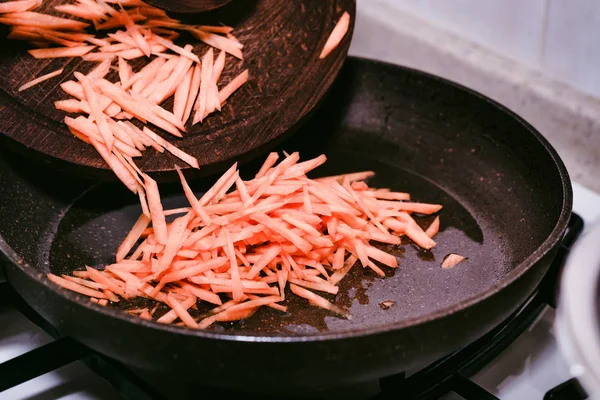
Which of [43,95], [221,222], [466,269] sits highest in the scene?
[43,95]

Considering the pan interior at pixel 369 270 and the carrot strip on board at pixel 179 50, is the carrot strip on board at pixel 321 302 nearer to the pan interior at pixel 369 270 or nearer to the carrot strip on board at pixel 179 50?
the pan interior at pixel 369 270

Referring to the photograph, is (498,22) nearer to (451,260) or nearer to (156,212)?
(451,260)

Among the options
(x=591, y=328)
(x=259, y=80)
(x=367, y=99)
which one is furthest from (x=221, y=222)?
(x=591, y=328)

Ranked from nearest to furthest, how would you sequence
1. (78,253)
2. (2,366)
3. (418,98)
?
(2,366), (78,253), (418,98)

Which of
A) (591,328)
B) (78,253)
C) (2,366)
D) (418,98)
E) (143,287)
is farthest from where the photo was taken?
(418,98)

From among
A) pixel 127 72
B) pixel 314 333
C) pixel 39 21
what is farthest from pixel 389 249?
pixel 39 21

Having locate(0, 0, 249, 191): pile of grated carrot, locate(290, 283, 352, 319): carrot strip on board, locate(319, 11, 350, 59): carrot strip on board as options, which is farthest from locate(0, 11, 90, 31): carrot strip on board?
Result: locate(290, 283, 352, 319): carrot strip on board

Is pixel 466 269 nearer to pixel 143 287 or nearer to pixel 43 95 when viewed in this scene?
pixel 143 287
